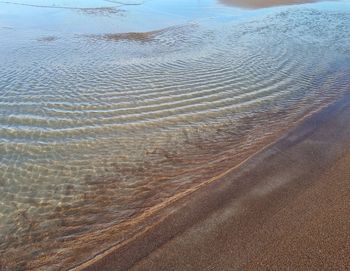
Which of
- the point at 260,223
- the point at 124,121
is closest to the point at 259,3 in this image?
the point at 124,121

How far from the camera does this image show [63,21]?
2202 centimetres

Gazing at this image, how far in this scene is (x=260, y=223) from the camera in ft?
17.1

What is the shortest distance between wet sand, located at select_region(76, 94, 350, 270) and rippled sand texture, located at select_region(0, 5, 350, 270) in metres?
0.43

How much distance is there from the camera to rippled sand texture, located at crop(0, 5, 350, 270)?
5.57 metres

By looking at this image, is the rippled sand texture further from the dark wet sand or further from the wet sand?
the dark wet sand

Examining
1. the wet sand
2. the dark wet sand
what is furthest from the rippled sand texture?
the dark wet sand

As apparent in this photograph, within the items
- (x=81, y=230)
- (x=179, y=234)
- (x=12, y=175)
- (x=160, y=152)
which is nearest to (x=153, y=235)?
(x=179, y=234)

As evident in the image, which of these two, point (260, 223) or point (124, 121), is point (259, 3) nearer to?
point (124, 121)

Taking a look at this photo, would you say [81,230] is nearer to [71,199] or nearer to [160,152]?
[71,199]

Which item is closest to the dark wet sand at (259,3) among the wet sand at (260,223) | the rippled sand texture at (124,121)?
the rippled sand texture at (124,121)

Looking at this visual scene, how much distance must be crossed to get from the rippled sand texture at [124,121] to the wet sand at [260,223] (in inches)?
17.1

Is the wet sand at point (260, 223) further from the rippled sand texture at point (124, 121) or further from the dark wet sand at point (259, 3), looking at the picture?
the dark wet sand at point (259, 3)

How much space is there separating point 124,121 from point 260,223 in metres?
4.70

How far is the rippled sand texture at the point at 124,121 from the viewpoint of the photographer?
→ 18.3 feet
